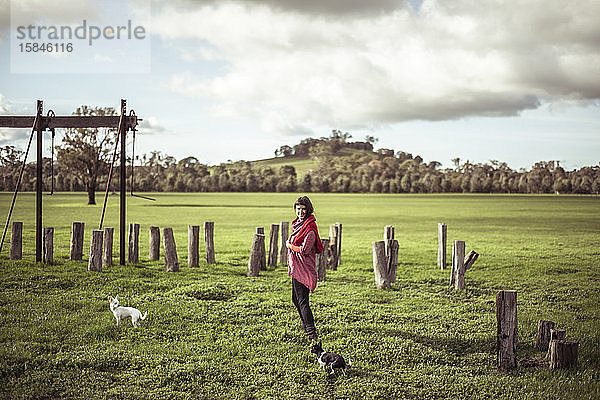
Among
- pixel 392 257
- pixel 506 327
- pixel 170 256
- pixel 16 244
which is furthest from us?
pixel 16 244

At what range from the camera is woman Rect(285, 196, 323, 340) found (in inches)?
309

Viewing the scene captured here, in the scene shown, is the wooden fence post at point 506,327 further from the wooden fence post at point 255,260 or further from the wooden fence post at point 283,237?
the wooden fence post at point 283,237

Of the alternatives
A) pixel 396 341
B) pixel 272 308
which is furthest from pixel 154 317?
pixel 396 341

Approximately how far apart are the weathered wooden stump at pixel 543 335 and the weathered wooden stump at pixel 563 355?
71 centimetres

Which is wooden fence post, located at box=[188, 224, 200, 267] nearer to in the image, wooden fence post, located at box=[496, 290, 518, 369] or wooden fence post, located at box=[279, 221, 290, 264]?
wooden fence post, located at box=[279, 221, 290, 264]

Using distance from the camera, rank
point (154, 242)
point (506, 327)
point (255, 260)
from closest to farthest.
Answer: point (506, 327)
point (255, 260)
point (154, 242)

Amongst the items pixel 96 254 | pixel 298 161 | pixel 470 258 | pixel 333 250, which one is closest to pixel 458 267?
pixel 470 258

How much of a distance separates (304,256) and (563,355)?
13.1 ft

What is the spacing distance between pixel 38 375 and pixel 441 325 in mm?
6745

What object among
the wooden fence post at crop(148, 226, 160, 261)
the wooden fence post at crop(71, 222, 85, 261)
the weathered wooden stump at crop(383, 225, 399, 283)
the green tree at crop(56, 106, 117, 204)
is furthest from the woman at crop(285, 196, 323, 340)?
the green tree at crop(56, 106, 117, 204)

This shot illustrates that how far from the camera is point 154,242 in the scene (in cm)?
1524

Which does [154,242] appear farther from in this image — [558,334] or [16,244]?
[558,334]

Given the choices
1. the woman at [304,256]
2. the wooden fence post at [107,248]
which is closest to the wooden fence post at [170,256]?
the wooden fence post at [107,248]

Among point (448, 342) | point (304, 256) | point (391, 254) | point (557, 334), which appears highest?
point (304, 256)
